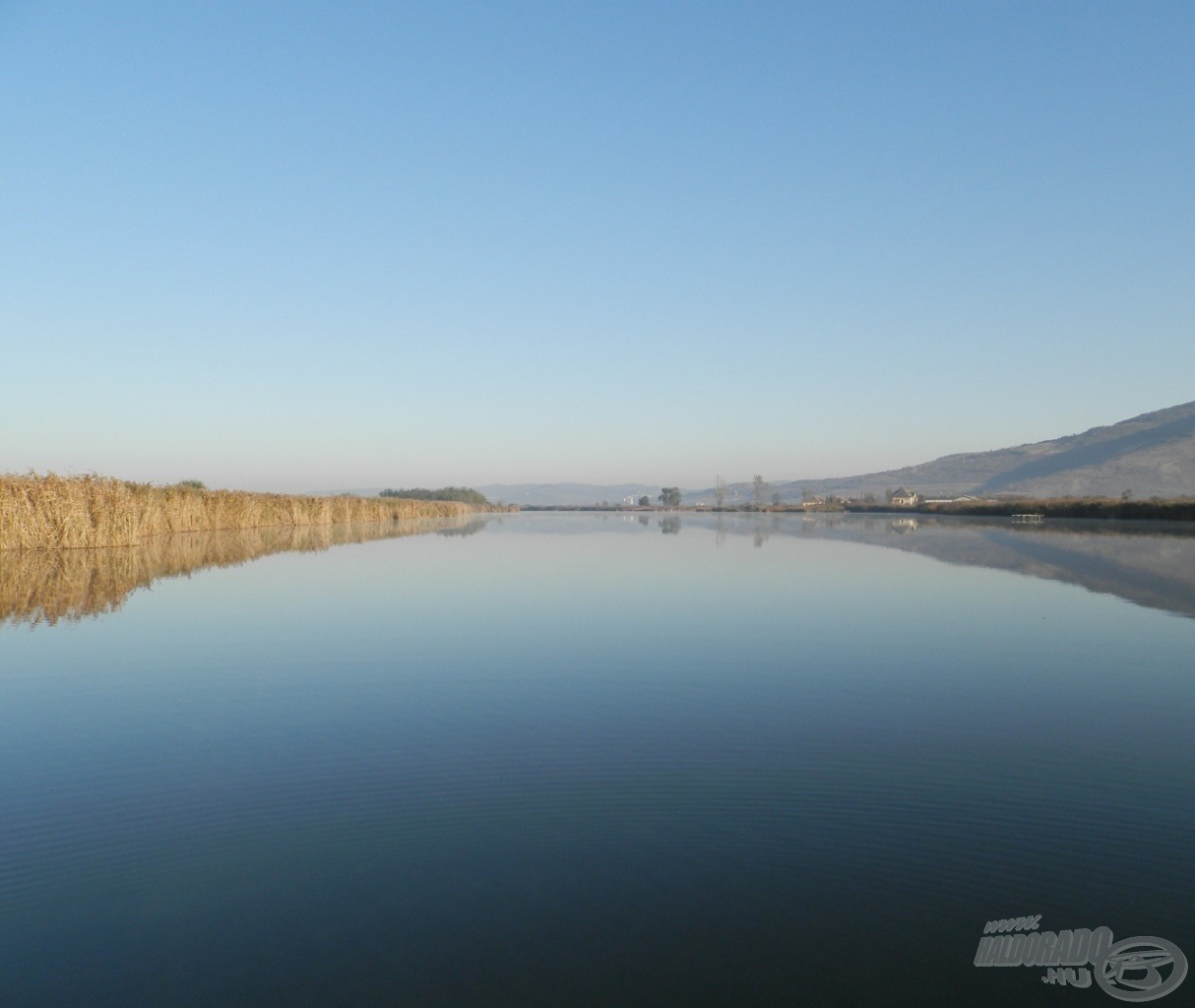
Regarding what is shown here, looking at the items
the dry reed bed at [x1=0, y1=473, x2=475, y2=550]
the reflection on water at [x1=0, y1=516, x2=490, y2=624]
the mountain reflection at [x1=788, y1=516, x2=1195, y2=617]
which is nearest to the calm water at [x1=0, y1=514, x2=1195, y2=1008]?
the reflection on water at [x1=0, y1=516, x2=490, y2=624]

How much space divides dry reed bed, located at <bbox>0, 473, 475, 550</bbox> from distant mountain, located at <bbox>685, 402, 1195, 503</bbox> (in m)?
115

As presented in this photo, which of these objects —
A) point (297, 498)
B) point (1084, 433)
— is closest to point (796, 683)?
point (297, 498)

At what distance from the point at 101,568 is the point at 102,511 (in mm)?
6935

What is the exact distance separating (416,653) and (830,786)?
4956 millimetres

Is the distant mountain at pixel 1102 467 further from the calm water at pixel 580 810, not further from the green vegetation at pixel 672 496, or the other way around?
the calm water at pixel 580 810

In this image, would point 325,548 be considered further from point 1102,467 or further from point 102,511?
point 1102,467

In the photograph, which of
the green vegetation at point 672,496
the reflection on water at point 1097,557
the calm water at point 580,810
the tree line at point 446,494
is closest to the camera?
the calm water at point 580,810

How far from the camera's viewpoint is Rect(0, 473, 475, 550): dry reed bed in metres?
21.0

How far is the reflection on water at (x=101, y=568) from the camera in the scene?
11711 millimetres

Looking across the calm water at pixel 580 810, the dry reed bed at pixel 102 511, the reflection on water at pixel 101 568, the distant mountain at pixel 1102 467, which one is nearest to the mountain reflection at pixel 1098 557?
the calm water at pixel 580 810

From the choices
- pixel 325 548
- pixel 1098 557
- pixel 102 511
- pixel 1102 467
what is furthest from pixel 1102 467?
pixel 102 511

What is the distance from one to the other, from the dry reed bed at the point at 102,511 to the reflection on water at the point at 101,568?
60 cm

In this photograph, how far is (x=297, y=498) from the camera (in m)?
41.2

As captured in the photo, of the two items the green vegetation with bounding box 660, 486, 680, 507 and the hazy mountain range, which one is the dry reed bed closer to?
the green vegetation with bounding box 660, 486, 680, 507
